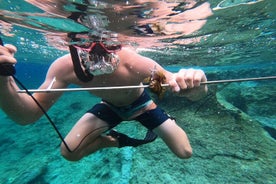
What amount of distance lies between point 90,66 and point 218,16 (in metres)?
5.75

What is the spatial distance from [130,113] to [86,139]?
118 centimetres

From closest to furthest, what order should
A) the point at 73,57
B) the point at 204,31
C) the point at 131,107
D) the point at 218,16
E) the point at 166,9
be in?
the point at 73,57, the point at 131,107, the point at 166,9, the point at 218,16, the point at 204,31

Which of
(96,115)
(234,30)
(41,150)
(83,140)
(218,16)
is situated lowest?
(41,150)

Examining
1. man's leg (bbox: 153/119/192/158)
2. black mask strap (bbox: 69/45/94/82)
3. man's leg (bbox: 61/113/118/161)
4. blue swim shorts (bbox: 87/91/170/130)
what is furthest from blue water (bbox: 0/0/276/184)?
black mask strap (bbox: 69/45/94/82)

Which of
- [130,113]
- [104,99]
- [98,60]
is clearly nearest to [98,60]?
[98,60]

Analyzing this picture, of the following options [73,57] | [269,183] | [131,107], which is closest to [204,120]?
[269,183]

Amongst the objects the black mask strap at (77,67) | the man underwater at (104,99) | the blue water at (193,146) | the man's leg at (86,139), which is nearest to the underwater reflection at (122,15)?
the blue water at (193,146)

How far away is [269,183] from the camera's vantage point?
18.0 ft

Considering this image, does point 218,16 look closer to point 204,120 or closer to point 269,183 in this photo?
point 204,120

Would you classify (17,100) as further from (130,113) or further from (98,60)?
(130,113)

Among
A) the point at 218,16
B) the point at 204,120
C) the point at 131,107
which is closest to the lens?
the point at 131,107

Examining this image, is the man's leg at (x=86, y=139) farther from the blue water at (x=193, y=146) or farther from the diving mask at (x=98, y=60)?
the blue water at (x=193, y=146)

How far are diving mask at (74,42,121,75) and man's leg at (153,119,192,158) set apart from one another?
1.84m

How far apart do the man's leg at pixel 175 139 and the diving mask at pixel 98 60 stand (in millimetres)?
1841
